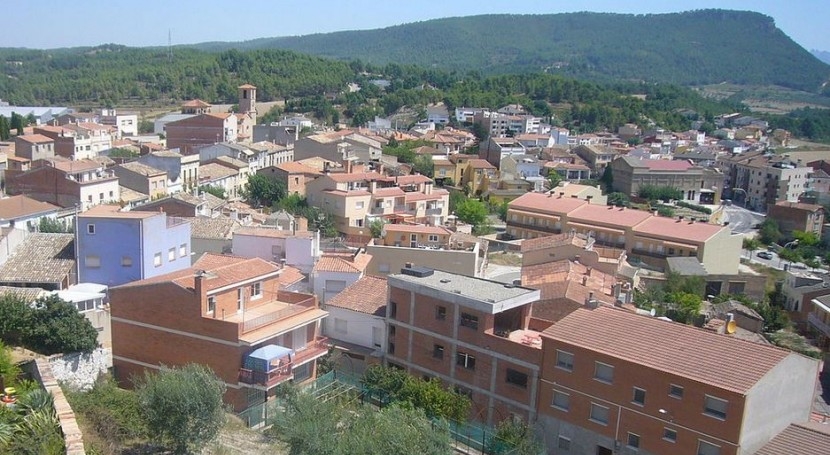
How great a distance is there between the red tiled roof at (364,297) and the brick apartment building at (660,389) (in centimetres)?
623

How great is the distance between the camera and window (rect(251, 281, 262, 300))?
2148 centimetres

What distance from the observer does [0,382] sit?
15.4m

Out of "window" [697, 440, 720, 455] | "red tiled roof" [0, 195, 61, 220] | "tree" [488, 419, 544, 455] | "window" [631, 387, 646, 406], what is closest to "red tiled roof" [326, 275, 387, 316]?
"tree" [488, 419, 544, 455]

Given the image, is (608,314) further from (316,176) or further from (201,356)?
(316,176)

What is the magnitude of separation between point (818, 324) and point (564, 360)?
2277 cm

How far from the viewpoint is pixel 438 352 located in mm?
21953


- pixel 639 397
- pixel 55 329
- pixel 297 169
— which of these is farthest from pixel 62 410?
pixel 297 169

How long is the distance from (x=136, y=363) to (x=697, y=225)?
35547 millimetres

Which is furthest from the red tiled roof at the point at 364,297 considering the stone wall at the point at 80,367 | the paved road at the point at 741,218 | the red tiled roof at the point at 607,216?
the paved road at the point at 741,218

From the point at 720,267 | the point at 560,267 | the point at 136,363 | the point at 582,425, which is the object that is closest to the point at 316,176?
the point at 560,267

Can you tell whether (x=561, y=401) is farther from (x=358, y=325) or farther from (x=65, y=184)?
(x=65, y=184)

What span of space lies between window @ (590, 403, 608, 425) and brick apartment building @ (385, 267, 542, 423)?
5.24 feet

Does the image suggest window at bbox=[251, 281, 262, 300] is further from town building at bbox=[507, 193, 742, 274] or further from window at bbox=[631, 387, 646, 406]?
town building at bbox=[507, 193, 742, 274]

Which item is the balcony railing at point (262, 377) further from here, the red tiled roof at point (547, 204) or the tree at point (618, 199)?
the tree at point (618, 199)
